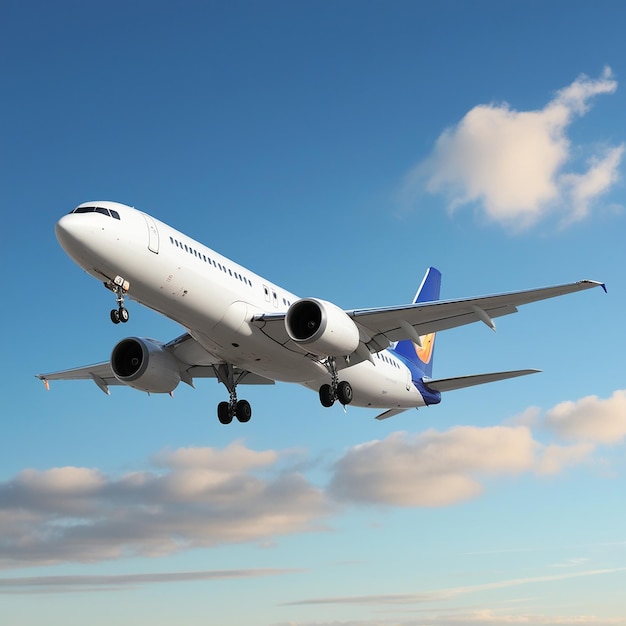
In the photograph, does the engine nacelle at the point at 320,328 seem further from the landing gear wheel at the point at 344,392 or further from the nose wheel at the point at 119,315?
the nose wheel at the point at 119,315

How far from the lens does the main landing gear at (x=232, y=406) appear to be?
29.9 meters

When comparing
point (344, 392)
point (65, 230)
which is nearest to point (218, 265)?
point (65, 230)

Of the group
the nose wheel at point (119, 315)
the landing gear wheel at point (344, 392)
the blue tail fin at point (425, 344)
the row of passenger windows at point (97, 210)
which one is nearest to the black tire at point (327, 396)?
the landing gear wheel at point (344, 392)

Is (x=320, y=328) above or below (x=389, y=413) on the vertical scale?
below

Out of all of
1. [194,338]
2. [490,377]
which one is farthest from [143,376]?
[490,377]

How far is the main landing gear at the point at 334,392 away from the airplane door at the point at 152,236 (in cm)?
701

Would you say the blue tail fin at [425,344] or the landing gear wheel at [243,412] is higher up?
the blue tail fin at [425,344]

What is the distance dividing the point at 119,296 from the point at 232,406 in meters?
8.18

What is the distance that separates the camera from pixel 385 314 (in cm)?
2681

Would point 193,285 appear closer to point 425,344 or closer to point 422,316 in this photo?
point 422,316

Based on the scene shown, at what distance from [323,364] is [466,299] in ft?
17.0

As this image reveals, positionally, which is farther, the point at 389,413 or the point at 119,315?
the point at 389,413

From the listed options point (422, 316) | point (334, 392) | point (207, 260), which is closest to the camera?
point (207, 260)

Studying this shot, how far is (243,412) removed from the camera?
30203mm
